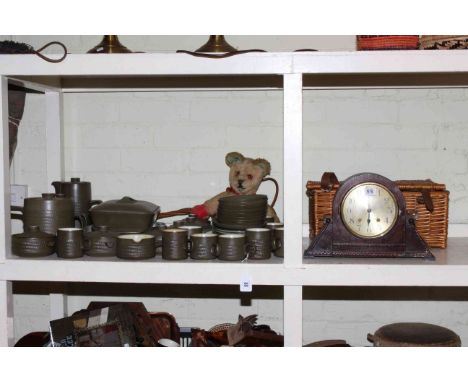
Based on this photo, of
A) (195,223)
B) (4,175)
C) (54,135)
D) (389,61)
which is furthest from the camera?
(54,135)

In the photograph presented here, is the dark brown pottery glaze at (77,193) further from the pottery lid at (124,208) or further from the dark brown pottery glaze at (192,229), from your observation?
the dark brown pottery glaze at (192,229)

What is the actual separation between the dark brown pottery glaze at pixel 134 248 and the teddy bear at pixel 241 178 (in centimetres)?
43

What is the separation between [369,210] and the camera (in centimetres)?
179

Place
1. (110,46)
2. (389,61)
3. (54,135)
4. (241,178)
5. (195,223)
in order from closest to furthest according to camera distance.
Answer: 1. (389,61)
2. (110,46)
3. (195,223)
4. (241,178)
5. (54,135)

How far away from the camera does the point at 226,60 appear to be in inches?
64.3

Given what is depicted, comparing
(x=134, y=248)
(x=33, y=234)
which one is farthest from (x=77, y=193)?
(x=134, y=248)

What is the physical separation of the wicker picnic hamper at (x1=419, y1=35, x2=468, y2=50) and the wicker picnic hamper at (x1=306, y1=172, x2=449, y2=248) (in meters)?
0.43

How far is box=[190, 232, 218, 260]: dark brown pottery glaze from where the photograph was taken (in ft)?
5.72

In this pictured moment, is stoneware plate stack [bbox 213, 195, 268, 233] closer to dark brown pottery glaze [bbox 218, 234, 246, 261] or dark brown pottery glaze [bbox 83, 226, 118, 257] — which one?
dark brown pottery glaze [bbox 218, 234, 246, 261]

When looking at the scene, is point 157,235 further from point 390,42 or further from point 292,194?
point 390,42

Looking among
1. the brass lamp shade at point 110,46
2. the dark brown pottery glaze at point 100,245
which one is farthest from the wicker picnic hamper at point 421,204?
the brass lamp shade at point 110,46

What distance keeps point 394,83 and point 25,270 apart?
1311 mm

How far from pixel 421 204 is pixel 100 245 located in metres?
0.93

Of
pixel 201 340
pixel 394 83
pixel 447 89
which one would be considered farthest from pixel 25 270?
pixel 447 89
